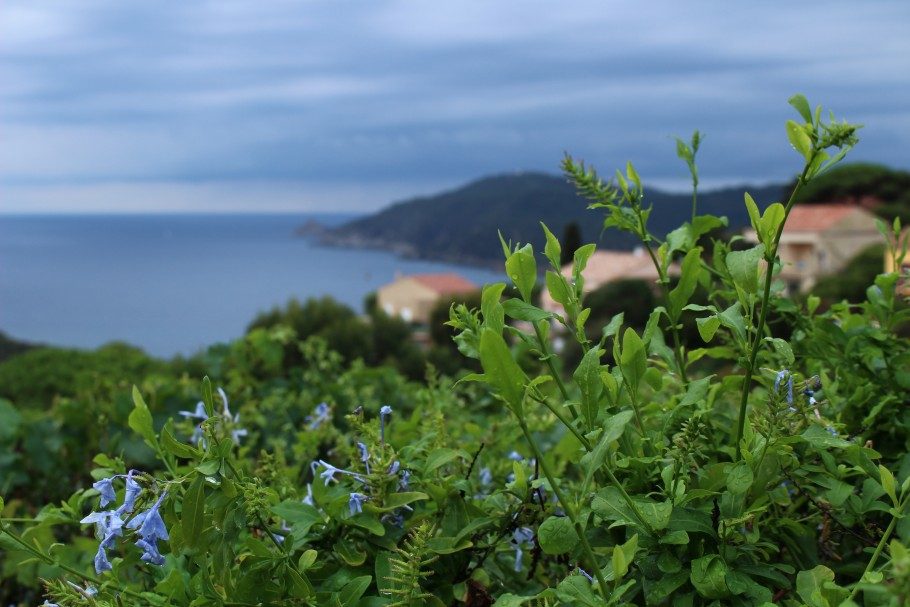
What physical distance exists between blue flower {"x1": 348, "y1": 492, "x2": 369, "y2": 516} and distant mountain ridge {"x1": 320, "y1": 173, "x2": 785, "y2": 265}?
43.3 meters

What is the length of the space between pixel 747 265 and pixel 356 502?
466 mm

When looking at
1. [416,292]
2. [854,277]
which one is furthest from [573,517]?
[416,292]

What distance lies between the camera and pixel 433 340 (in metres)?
31.5

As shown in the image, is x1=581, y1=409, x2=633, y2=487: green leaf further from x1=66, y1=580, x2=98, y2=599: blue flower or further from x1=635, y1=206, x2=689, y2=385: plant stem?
x1=66, y1=580, x2=98, y2=599: blue flower

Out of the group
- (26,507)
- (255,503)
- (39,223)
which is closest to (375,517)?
(255,503)

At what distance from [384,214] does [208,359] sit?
98.7 metres

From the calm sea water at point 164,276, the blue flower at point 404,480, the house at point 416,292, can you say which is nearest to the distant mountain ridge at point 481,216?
the calm sea water at point 164,276

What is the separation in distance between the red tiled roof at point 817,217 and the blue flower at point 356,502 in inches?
1501

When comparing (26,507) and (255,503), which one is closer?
(255,503)

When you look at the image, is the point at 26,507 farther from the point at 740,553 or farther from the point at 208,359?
the point at 740,553

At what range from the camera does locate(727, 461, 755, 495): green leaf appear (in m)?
0.79

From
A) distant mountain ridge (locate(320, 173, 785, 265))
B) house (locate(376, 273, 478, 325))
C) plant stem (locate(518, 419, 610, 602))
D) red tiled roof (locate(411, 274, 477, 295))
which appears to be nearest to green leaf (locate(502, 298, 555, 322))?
plant stem (locate(518, 419, 610, 602))

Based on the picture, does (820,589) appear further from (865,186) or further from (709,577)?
(865,186)

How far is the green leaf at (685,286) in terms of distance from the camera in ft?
2.95
